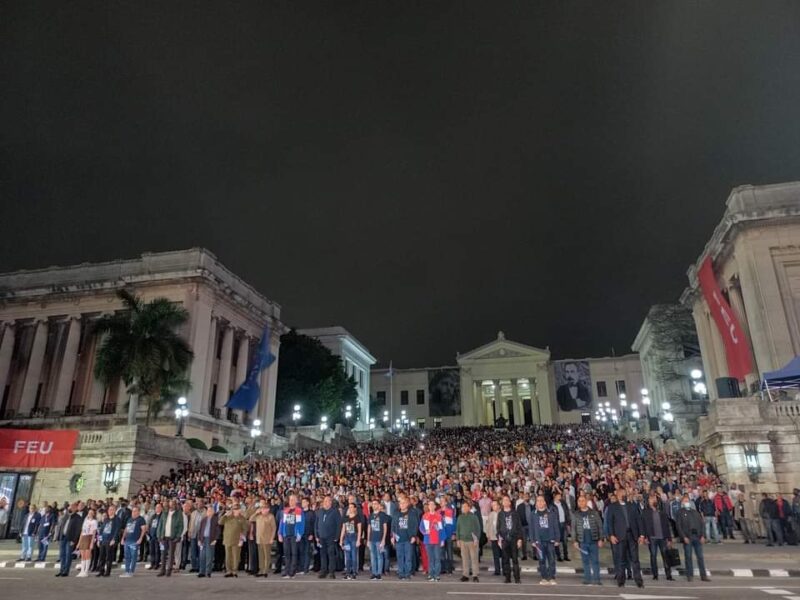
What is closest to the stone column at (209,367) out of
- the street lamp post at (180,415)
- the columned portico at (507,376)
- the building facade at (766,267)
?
the street lamp post at (180,415)

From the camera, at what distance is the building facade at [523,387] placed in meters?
86.0

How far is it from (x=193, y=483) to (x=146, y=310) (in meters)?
13.1

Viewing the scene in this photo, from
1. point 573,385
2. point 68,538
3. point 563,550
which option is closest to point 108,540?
point 68,538

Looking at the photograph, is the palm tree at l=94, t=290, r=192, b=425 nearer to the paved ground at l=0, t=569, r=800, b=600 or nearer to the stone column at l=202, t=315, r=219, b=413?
the stone column at l=202, t=315, r=219, b=413

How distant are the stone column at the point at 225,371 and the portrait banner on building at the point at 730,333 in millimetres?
36732

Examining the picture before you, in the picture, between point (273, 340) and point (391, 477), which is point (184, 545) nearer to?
point (391, 477)

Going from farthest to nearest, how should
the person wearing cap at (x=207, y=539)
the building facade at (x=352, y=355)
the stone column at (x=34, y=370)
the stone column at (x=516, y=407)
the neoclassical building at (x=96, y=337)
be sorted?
the stone column at (x=516, y=407), the building facade at (x=352, y=355), the stone column at (x=34, y=370), the neoclassical building at (x=96, y=337), the person wearing cap at (x=207, y=539)

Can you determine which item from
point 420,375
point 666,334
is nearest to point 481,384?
point 420,375

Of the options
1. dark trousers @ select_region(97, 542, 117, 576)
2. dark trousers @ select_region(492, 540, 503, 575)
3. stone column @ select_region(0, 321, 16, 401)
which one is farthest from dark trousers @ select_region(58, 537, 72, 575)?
stone column @ select_region(0, 321, 16, 401)

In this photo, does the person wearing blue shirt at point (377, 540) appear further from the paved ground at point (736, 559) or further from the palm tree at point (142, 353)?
the palm tree at point (142, 353)

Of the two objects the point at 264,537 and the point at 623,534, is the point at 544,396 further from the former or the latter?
the point at 264,537

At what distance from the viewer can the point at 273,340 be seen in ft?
171

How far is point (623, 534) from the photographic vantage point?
1073 cm

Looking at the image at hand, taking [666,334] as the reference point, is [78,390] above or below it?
below
